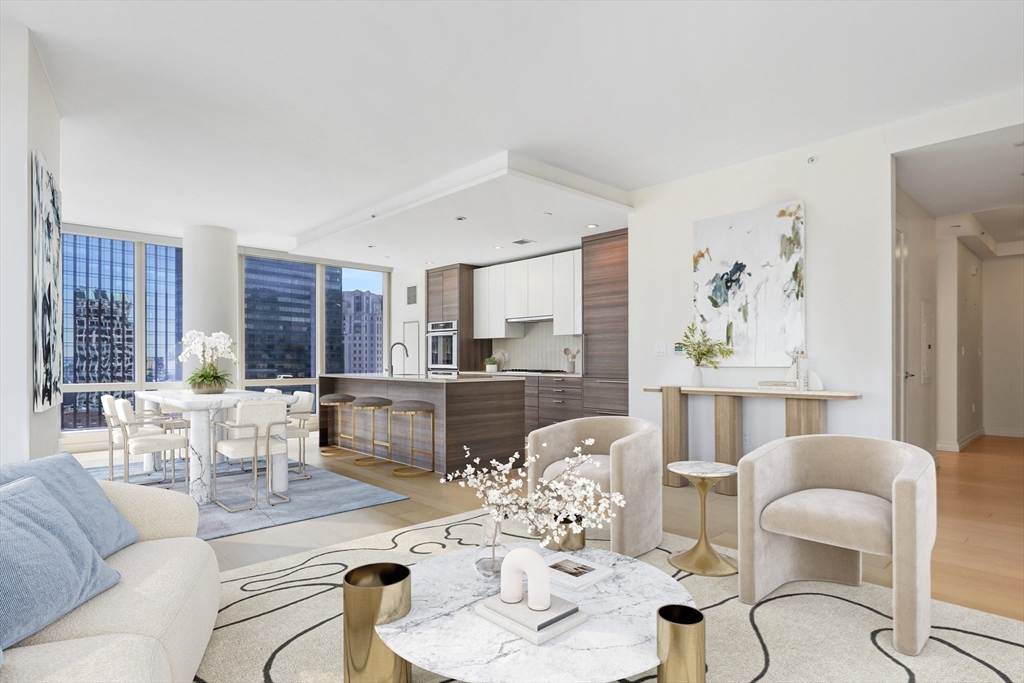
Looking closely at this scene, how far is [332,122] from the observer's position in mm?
4035

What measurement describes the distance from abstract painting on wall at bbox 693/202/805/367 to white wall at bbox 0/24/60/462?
4.67 meters

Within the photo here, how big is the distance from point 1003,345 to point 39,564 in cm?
1090

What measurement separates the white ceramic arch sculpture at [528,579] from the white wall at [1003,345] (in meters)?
9.61

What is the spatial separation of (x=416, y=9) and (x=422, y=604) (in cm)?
261

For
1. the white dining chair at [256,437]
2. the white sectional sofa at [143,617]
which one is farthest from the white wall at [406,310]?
the white sectional sofa at [143,617]

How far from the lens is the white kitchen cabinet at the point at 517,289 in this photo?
794 centimetres

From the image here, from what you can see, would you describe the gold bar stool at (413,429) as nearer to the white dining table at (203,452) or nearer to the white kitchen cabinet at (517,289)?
the white dining table at (203,452)

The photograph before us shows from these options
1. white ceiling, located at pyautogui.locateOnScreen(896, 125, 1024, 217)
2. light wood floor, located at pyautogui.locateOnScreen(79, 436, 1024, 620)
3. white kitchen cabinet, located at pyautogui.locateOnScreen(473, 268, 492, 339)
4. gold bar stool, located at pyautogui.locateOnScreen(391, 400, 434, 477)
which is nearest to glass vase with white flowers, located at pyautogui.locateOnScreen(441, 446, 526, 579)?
light wood floor, located at pyautogui.locateOnScreen(79, 436, 1024, 620)

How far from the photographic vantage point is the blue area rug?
3.97m

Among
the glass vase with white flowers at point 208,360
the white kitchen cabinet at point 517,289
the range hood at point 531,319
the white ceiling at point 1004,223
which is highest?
the white ceiling at point 1004,223

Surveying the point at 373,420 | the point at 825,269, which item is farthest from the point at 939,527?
the point at 373,420

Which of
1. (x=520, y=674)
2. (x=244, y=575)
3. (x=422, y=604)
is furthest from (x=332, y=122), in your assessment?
(x=520, y=674)

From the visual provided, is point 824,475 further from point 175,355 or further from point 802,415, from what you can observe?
point 175,355

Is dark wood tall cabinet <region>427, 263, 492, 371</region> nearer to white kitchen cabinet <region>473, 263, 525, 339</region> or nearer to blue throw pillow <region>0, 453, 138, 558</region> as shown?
white kitchen cabinet <region>473, 263, 525, 339</region>
